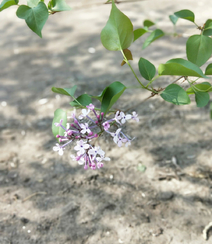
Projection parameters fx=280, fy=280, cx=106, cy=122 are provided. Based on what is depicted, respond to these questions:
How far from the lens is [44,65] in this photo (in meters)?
3.03

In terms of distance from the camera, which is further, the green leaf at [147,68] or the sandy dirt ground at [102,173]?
the sandy dirt ground at [102,173]

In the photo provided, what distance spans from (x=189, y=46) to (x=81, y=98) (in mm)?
379

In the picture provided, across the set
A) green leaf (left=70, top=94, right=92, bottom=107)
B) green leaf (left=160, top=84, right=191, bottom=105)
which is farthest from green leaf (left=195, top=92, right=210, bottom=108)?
green leaf (left=70, top=94, right=92, bottom=107)

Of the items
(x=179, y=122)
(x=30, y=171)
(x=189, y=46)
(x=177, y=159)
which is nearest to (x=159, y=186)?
(x=177, y=159)

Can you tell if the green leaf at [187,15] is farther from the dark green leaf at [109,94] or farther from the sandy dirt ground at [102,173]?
the sandy dirt ground at [102,173]

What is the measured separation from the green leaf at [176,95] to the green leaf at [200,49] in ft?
0.52

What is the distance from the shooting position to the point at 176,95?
786 mm

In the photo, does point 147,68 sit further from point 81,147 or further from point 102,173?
point 102,173

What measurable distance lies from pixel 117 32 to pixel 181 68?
0.24 m

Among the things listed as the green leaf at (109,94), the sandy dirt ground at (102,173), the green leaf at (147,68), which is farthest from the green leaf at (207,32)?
the sandy dirt ground at (102,173)

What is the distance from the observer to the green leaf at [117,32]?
0.79 m

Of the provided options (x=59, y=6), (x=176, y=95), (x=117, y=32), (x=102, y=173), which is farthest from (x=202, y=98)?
(x=102, y=173)

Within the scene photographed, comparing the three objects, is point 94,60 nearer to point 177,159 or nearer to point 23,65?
point 23,65

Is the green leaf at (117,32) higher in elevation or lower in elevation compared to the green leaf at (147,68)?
higher
